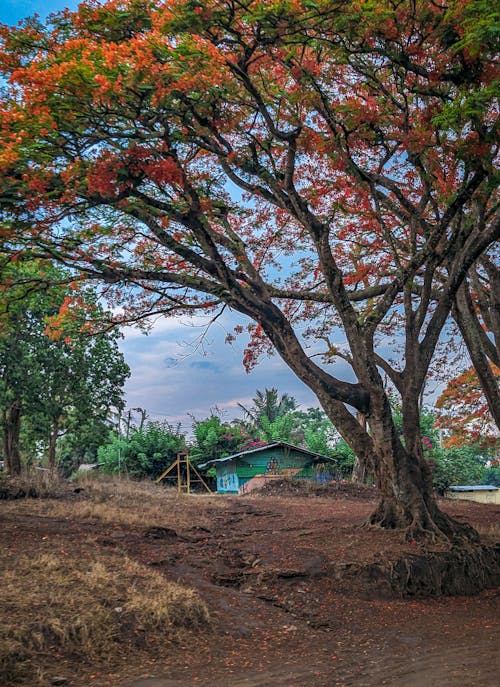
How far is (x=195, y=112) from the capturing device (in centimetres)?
974

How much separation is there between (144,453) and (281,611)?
1116 inches

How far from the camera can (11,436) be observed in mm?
24422

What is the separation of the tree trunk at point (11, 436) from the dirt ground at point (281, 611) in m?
11.2

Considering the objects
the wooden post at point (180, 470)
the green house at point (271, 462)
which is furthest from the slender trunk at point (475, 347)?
the wooden post at point (180, 470)

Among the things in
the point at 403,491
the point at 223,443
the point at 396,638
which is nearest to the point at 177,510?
the point at 403,491

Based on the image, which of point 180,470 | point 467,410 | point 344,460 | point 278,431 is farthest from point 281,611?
point 278,431

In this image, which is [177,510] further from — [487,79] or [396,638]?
[487,79]

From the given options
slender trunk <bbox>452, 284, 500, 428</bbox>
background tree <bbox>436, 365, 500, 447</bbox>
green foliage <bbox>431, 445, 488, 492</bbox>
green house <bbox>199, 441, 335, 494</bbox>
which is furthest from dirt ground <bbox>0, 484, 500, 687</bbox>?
green foliage <bbox>431, 445, 488, 492</bbox>

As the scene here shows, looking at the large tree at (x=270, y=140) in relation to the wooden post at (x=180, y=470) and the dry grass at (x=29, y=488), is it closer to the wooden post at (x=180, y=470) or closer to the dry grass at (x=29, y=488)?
the dry grass at (x=29, y=488)

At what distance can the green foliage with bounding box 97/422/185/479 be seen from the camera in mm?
35062

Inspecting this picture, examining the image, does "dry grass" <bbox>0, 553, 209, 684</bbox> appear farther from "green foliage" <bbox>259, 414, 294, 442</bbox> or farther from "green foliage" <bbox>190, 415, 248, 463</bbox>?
"green foliage" <bbox>259, 414, 294, 442</bbox>

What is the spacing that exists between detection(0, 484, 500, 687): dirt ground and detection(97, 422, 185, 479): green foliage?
71.4 ft

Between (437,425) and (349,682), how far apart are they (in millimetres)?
18877

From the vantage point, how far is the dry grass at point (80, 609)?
18.0ft
